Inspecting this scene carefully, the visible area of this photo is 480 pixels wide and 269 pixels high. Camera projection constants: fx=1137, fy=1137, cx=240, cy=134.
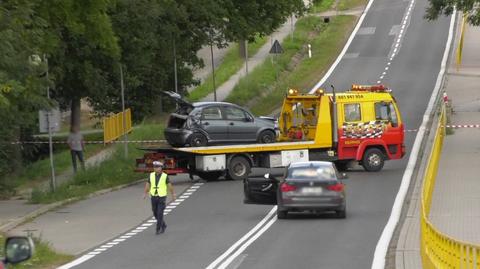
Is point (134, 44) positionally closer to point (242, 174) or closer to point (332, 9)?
point (242, 174)

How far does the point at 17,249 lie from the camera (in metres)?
8.63

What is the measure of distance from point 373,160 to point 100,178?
335 inches

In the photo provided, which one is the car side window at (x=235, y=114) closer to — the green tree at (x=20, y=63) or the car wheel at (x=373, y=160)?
the car wheel at (x=373, y=160)

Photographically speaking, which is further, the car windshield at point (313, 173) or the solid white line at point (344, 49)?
the solid white line at point (344, 49)

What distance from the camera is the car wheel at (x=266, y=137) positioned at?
35.8m

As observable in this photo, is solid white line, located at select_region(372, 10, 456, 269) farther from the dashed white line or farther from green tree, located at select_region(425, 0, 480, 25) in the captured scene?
the dashed white line

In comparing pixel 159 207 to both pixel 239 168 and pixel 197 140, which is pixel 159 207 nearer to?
pixel 239 168

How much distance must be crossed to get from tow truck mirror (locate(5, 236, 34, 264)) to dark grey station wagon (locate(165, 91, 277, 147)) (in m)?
26.2

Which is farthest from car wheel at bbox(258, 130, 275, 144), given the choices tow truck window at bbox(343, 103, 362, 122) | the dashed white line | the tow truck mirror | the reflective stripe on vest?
the tow truck mirror

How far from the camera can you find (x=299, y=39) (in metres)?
71.8

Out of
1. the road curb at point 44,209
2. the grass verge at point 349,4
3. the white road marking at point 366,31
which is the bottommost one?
the road curb at point 44,209

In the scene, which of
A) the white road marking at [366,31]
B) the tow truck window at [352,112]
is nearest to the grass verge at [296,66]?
the white road marking at [366,31]

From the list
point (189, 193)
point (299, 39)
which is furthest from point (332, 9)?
point (189, 193)

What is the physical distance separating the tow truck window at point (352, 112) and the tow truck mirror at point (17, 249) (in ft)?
89.7
